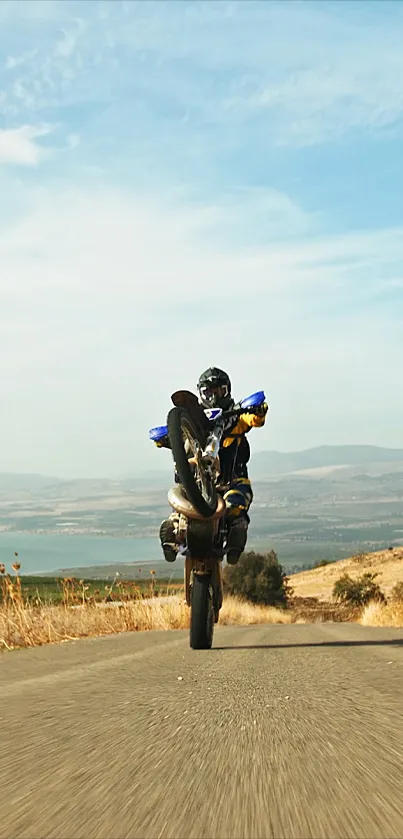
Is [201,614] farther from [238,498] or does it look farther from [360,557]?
[360,557]

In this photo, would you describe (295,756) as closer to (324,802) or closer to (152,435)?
(324,802)

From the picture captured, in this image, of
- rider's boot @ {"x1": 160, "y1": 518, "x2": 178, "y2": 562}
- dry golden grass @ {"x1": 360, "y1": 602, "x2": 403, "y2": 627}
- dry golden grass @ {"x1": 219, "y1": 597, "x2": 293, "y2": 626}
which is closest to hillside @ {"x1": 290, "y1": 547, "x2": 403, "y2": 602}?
dry golden grass @ {"x1": 219, "y1": 597, "x2": 293, "y2": 626}

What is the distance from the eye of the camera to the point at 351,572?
68000 mm

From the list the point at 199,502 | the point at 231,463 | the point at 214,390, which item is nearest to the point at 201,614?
the point at 199,502

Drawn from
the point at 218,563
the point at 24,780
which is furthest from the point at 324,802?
the point at 218,563

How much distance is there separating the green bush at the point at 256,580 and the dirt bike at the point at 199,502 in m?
27.8

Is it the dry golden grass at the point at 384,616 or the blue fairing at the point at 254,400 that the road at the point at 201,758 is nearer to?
the blue fairing at the point at 254,400

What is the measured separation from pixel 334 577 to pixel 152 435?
63315 mm

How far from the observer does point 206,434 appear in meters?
8.28

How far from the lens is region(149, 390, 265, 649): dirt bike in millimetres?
7195

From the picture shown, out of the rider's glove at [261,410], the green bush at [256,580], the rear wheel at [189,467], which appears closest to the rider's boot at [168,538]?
the rear wheel at [189,467]

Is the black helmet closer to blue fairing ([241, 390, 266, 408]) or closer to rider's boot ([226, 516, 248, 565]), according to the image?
blue fairing ([241, 390, 266, 408])

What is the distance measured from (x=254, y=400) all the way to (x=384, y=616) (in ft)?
33.3

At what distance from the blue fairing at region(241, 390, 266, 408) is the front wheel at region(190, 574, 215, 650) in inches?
71.7
